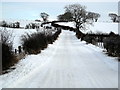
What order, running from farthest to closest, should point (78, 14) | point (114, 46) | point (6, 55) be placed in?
point (78, 14) → point (114, 46) → point (6, 55)

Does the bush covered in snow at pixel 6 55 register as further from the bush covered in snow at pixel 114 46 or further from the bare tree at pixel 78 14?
the bare tree at pixel 78 14

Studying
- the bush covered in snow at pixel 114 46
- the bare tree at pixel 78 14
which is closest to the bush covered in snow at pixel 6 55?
the bush covered in snow at pixel 114 46

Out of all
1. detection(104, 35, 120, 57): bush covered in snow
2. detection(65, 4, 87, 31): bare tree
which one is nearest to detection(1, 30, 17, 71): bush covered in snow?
detection(104, 35, 120, 57): bush covered in snow

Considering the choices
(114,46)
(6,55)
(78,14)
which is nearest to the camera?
(6,55)

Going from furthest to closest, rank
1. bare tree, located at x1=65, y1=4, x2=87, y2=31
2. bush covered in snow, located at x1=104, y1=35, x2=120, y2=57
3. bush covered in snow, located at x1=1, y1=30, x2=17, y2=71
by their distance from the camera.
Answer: bare tree, located at x1=65, y1=4, x2=87, y2=31, bush covered in snow, located at x1=104, y1=35, x2=120, y2=57, bush covered in snow, located at x1=1, y1=30, x2=17, y2=71

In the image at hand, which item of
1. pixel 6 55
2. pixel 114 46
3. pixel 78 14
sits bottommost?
pixel 114 46

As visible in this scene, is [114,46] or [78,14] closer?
[114,46]

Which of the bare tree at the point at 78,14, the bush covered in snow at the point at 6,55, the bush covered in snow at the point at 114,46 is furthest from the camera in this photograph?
the bare tree at the point at 78,14

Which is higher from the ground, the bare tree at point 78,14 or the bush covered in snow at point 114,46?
the bare tree at point 78,14

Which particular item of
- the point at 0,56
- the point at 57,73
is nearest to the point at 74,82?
the point at 57,73

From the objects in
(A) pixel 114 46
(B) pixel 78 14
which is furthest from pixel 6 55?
(B) pixel 78 14

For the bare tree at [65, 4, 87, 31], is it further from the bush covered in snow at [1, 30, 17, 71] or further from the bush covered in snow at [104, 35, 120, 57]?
the bush covered in snow at [1, 30, 17, 71]

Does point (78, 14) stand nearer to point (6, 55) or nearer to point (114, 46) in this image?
point (114, 46)

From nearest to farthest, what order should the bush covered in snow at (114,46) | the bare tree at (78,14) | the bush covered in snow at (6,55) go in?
1. the bush covered in snow at (6,55)
2. the bush covered in snow at (114,46)
3. the bare tree at (78,14)
